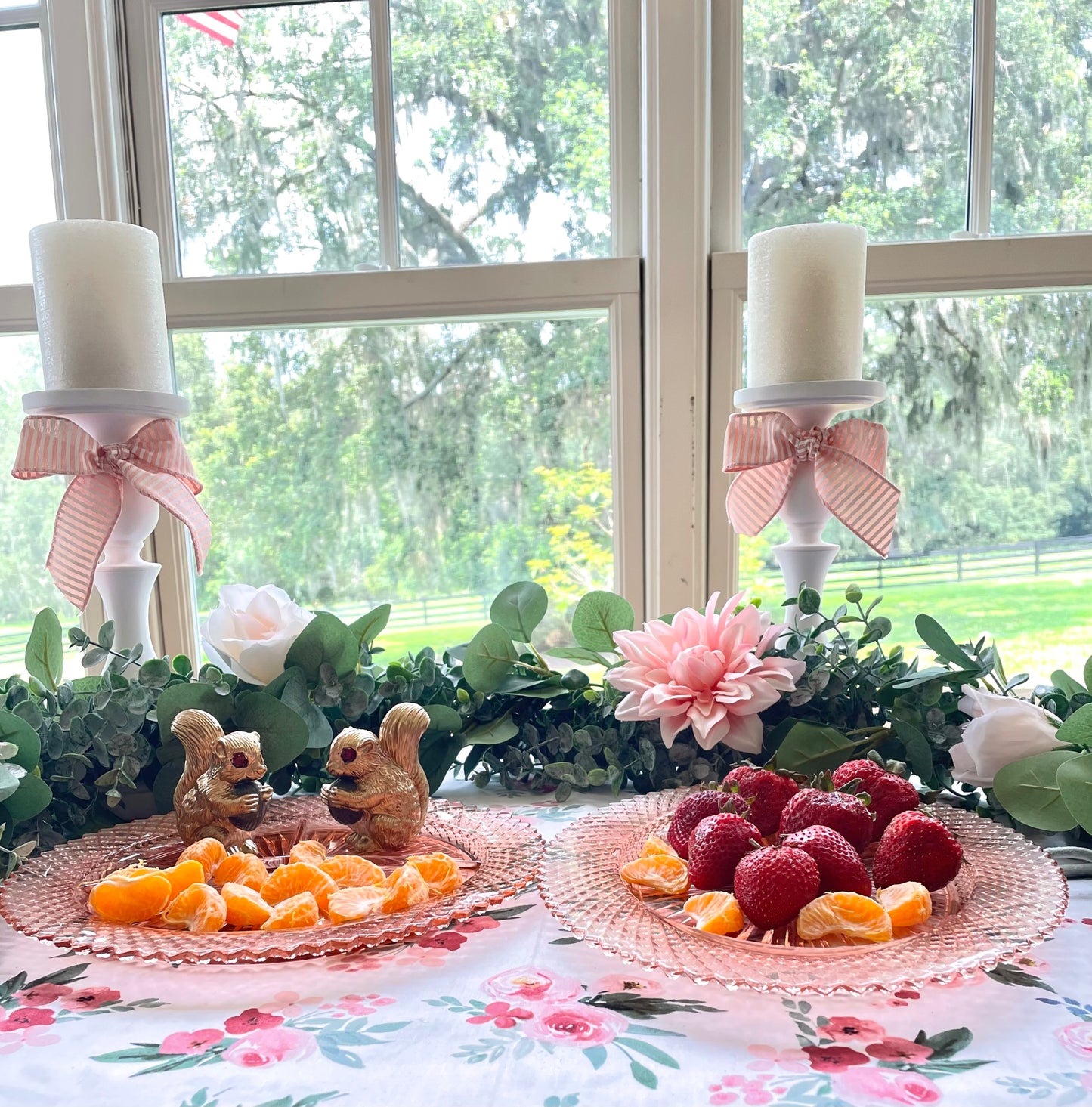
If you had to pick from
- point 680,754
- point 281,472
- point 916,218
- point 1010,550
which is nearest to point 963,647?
point 680,754

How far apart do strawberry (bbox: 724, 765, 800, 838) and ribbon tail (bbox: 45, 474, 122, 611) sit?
1.95 ft

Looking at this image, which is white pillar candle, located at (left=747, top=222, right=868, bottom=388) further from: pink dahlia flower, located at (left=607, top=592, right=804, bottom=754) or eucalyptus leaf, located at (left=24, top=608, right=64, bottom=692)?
eucalyptus leaf, located at (left=24, top=608, right=64, bottom=692)

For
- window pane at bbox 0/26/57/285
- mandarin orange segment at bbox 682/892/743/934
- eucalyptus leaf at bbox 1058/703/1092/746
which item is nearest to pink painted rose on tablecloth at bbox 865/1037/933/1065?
mandarin orange segment at bbox 682/892/743/934

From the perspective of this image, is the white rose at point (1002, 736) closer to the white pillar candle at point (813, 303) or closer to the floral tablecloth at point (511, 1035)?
the floral tablecloth at point (511, 1035)

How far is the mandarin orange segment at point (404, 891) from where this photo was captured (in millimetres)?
542

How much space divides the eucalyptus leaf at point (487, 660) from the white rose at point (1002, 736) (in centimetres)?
39

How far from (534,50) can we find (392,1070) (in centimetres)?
122

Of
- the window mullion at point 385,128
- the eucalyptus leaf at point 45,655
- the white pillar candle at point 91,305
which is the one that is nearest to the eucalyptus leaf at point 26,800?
the eucalyptus leaf at point 45,655

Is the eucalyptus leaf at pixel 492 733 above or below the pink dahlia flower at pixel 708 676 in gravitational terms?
below

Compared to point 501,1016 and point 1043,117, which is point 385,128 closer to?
point 1043,117

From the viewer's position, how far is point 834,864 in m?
0.54

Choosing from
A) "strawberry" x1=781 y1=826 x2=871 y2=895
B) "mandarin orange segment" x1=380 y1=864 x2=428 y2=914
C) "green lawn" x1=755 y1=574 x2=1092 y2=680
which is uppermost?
"strawberry" x1=781 y1=826 x2=871 y2=895

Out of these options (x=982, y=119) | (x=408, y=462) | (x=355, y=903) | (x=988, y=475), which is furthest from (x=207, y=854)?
(x=982, y=119)

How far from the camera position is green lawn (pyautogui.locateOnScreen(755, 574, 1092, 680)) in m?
1.25
